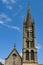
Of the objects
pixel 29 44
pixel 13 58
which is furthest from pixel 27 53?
pixel 13 58

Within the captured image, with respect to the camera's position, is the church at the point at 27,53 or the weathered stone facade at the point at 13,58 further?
the weathered stone facade at the point at 13,58

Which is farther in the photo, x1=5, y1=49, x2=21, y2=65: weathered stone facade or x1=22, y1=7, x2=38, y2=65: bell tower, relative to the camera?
x1=5, y1=49, x2=21, y2=65: weathered stone facade

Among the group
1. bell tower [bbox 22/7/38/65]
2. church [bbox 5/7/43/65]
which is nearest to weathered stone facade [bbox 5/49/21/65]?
church [bbox 5/7/43/65]

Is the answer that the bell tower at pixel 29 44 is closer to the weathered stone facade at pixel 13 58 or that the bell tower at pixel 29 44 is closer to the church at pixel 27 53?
the church at pixel 27 53

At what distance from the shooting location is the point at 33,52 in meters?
63.6

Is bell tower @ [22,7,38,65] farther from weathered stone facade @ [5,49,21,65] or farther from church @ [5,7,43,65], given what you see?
weathered stone facade @ [5,49,21,65]

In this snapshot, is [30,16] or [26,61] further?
[30,16]

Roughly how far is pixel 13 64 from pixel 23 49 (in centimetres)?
436

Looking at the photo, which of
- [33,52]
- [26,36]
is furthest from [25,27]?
[33,52]

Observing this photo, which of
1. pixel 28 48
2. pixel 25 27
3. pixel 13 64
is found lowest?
pixel 13 64

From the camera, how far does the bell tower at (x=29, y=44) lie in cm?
6278

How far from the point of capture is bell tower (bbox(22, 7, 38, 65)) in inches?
2472

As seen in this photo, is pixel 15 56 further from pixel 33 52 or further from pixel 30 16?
pixel 30 16

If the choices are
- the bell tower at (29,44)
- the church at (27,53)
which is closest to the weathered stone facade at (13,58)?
the church at (27,53)
